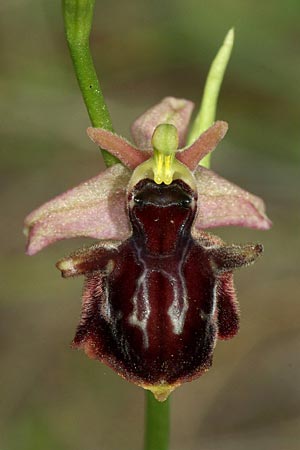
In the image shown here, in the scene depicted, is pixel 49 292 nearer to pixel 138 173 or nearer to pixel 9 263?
pixel 9 263

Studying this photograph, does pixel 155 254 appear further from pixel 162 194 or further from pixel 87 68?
pixel 87 68

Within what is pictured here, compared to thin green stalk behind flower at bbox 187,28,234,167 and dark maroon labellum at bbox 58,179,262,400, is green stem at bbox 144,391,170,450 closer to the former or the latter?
dark maroon labellum at bbox 58,179,262,400

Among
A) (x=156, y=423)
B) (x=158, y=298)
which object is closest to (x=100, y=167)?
(x=156, y=423)

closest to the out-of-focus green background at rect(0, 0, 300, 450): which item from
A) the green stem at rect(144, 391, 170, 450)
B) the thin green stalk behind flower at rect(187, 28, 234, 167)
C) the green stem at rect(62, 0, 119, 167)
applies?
the green stem at rect(144, 391, 170, 450)

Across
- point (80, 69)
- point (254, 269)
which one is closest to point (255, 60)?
point (254, 269)

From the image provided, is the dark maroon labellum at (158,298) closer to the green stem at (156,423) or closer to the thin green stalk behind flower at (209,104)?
the green stem at (156,423)

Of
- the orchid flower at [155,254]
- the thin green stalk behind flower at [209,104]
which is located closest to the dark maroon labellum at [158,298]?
the orchid flower at [155,254]
